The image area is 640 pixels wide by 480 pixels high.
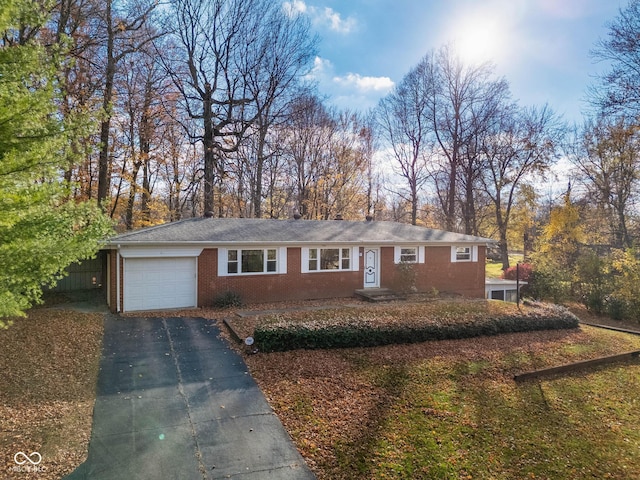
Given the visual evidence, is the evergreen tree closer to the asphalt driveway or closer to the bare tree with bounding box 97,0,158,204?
the asphalt driveway

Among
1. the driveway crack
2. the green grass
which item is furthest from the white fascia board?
the green grass

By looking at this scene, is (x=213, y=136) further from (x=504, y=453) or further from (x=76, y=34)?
(x=504, y=453)

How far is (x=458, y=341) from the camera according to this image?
33.9ft

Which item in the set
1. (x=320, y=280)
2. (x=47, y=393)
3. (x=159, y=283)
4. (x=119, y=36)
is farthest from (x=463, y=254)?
(x=119, y=36)

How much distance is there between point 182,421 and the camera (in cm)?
560

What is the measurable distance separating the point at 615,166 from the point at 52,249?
31762 mm

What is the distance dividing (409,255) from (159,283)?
11635mm

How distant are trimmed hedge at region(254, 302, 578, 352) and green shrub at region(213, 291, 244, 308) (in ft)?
11.8

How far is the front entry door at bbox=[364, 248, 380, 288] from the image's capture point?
17438mm

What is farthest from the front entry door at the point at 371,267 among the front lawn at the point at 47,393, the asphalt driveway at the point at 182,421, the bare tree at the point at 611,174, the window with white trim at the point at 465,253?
the bare tree at the point at 611,174

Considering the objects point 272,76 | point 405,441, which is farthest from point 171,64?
point 405,441

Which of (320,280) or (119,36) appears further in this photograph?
(119,36)

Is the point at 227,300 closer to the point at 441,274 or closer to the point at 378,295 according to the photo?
the point at 378,295

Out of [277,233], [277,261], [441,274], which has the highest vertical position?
[277,233]
